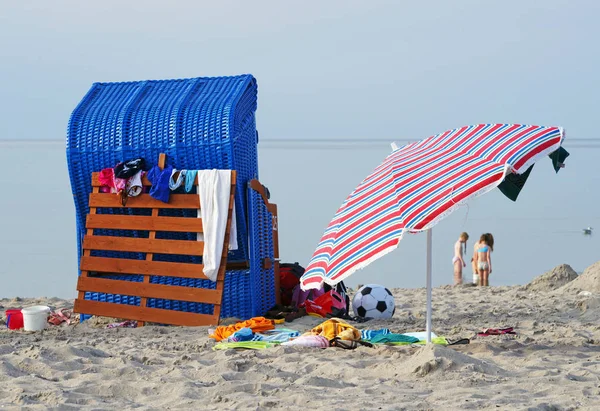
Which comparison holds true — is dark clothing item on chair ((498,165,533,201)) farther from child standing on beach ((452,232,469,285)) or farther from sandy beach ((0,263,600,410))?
child standing on beach ((452,232,469,285))

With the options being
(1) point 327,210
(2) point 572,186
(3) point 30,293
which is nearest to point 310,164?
(2) point 572,186

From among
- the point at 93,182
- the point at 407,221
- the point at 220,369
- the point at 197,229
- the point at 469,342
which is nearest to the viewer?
the point at 407,221

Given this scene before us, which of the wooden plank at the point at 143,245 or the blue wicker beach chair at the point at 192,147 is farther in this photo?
the blue wicker beach chair at the point at 192,147

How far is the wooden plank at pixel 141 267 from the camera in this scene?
8781 millimetres

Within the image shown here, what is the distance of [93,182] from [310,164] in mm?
25159

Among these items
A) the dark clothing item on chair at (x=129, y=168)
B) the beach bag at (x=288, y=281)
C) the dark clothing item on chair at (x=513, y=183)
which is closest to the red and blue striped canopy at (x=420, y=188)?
the dark clothing item on chair at (x=513, y=183)

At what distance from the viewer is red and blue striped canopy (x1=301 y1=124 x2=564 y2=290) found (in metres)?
5.48

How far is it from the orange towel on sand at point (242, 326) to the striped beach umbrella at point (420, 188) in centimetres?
Result: 191

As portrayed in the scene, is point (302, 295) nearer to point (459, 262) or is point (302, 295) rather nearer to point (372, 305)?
point (372, 305)

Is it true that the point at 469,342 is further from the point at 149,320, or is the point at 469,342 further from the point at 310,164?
the point at 310,164

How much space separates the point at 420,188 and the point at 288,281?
14.8 ft

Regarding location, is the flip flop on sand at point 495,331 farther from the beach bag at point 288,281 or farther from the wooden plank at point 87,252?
the wooden plank at point 87,252

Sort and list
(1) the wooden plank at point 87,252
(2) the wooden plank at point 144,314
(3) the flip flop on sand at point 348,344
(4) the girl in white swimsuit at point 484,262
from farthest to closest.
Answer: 1. (4) the girl in white swimsuit at point 484,262
2. (1) the wooden plank at point 87,252
3. (2) the wooden plank at point 144,314
4. (3) the flip flop on sand at point 348,344

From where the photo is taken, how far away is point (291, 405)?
16.2ft
